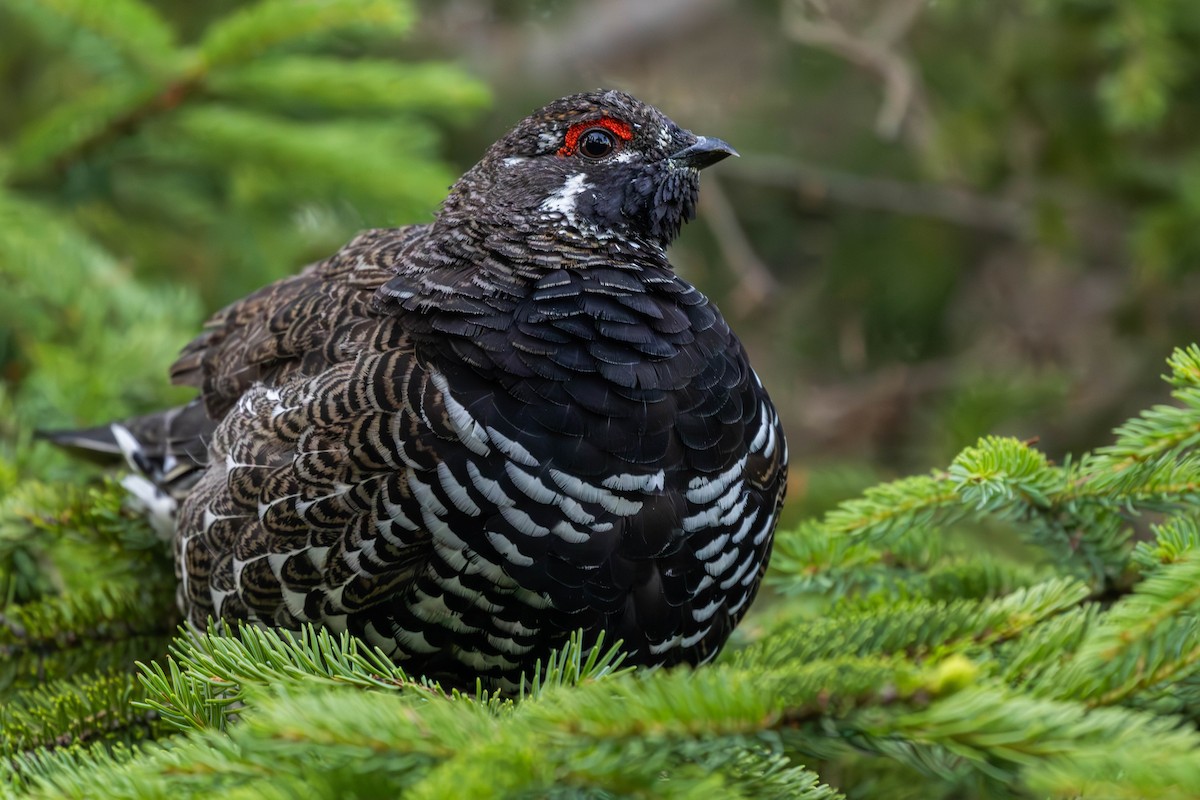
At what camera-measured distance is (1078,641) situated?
6.82 feet

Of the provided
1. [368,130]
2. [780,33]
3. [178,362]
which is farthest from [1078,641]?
[780,33]

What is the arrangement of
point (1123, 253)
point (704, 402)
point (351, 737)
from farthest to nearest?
point (1123, 253)
point (704, 402)
point (351, 737)

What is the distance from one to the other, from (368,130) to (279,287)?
1.07 metres

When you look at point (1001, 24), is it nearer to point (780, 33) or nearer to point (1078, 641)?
point (780, 33)

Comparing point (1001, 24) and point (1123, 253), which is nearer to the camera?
point (1001, 24)

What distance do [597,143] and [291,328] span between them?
40.6 inches

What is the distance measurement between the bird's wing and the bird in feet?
0.05

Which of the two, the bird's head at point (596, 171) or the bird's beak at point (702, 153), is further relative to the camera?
the bird's beak at point (702, 153)

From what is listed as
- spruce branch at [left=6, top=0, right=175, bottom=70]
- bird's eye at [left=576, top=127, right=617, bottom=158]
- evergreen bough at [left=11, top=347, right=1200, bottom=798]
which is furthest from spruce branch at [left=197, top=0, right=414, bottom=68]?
evergreen bough at [left=11, top=347, right=1200, bottom=798]

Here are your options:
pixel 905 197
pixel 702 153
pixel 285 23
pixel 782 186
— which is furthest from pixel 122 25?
pixel 905 197

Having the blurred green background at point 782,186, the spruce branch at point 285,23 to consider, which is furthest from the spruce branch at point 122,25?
the spruce branch at point 285,23

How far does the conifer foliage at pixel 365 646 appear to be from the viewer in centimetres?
155

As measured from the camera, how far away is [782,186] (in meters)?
6.15

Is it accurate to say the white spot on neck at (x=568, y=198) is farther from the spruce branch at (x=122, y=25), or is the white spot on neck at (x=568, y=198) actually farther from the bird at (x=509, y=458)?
the spruce branch at (x=122, y=25)
